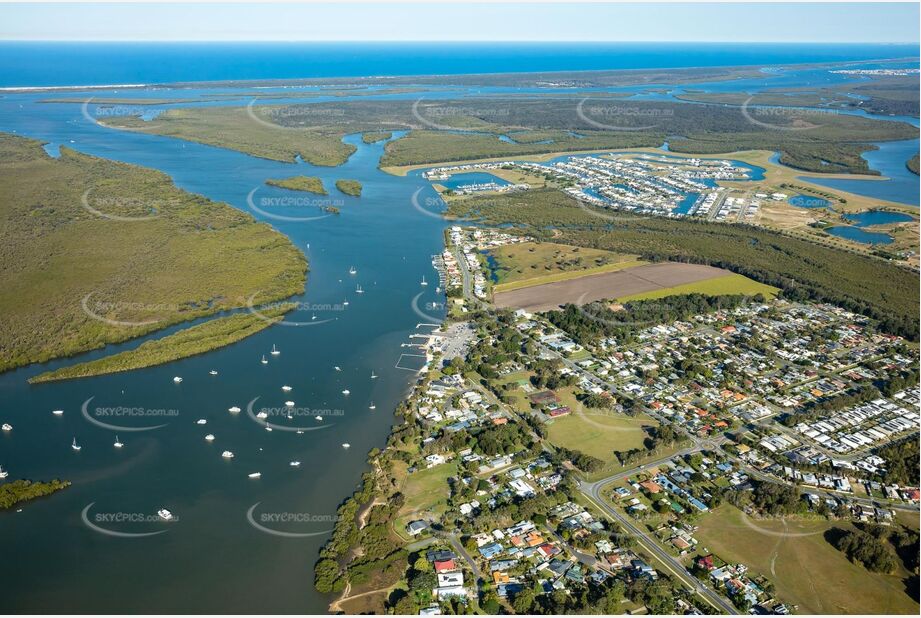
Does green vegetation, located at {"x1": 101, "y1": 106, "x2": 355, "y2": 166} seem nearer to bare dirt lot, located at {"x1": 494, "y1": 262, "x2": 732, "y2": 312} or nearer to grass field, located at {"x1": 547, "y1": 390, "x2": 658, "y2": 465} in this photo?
bare dirt lot, located at {"x1": 494, "y1": 262, "x2": 732, "y2": 312}

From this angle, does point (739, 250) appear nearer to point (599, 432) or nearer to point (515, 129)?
point (599, 432)

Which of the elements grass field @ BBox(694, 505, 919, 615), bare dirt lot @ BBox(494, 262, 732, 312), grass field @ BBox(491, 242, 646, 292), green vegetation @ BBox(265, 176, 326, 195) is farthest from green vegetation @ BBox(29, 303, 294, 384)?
green vegetation @ BBox(265, 176, 326, 195)

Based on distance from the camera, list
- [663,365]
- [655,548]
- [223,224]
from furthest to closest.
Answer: [223,224] → [663,365] → [655,548]

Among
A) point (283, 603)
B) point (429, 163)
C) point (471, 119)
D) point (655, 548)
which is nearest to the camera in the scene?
point (283, 603)

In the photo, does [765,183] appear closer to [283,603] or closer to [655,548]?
[655,548]

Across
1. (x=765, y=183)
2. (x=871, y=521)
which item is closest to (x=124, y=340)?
(x=871, y=521)

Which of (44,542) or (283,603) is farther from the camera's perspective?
(44,542)

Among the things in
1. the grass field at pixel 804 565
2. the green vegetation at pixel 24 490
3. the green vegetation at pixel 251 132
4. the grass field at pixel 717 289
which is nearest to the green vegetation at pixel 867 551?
the grass field at pixel 804 565
